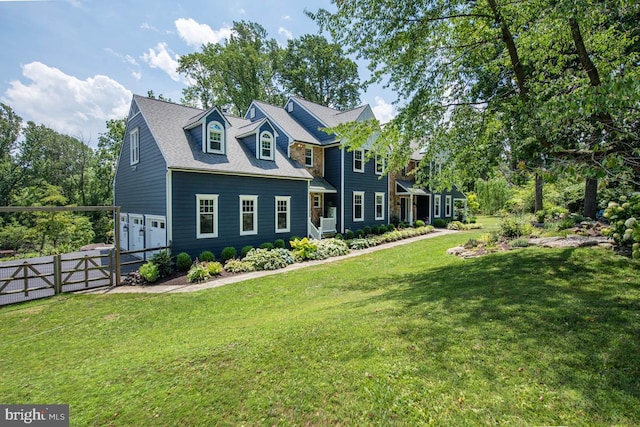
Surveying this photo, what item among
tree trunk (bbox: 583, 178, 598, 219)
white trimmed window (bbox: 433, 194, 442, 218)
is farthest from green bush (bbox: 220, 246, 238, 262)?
white trimmed window (bbox: 433, 194, 442, 218)

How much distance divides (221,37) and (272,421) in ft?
113

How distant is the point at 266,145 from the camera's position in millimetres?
15922

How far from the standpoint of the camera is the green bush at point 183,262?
1171 centimetres

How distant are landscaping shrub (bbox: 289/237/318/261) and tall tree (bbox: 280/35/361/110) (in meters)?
26.0

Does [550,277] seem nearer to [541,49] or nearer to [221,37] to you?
[541,49]

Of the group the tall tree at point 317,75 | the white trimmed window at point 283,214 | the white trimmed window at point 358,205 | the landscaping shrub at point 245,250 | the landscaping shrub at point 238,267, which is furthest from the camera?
the tall tree at point 317,75

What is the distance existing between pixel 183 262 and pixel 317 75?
31130 millimetres

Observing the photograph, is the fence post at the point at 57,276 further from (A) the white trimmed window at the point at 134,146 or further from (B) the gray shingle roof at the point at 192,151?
(A) the white trimmed window at the point at 134,146

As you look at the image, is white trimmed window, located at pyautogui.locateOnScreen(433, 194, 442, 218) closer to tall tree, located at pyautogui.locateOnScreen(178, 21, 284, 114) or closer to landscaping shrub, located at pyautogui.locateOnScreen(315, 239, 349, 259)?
landscaping shrub, located at pyautogui.locateOnScreen(315, 239, 349, 259)

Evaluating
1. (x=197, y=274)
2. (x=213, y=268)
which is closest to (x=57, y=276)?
(x=197, y=274)

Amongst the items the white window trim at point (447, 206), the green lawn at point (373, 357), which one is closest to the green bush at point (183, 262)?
the green lawn at point (373, 357)

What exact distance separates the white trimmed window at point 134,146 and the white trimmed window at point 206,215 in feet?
17.0

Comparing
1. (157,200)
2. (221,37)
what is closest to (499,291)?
(157,200)

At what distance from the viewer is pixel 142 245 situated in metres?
15.0
